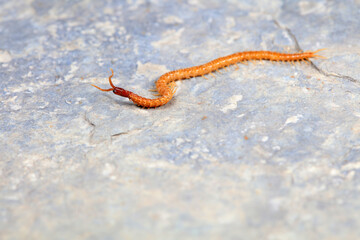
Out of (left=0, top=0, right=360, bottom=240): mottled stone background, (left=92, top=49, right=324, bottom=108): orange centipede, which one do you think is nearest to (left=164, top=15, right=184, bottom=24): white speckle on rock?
(left=0, top=0, right=360, bottom=240): mottled stone background

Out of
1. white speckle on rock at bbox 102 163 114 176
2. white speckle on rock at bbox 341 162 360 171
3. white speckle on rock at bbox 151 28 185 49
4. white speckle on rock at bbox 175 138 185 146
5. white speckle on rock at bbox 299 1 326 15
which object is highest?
white speckle on rock at bbox 299 1 326 15

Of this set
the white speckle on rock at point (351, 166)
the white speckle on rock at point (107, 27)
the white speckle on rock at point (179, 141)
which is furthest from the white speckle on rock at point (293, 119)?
the white speckle on rock at point (107, 27)

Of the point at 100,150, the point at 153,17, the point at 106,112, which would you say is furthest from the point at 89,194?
the point at 153,17

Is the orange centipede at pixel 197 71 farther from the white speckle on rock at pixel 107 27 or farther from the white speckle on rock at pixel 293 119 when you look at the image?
the white speckle on rock at pixel 107 27

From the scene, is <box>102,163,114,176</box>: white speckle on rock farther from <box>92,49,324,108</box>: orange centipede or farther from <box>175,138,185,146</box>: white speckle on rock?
<box>92,49,324,108</box>: orange centipede

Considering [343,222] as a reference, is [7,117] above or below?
below

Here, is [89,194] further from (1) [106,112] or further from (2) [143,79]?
(2) [143,79]
